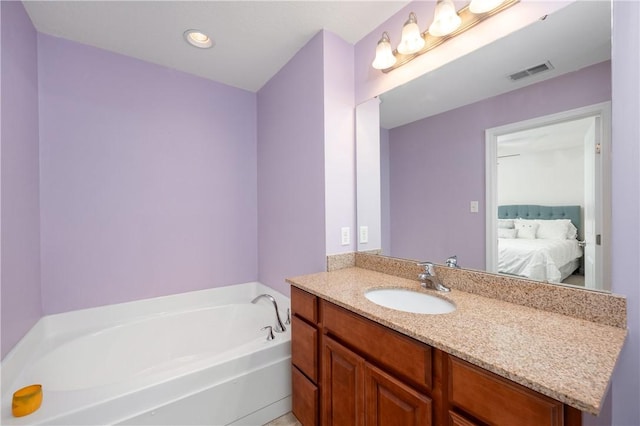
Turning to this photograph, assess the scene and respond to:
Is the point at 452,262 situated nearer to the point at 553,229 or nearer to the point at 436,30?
the point at 553,229

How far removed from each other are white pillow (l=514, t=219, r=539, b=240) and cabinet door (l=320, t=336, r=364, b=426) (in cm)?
88

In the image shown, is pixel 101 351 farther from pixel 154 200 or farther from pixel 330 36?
pixel 330 36

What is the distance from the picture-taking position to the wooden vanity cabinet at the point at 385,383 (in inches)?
25.2

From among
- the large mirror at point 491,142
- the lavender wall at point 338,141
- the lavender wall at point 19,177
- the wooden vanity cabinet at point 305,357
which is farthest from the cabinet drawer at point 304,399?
the lavender wall at point 19,177

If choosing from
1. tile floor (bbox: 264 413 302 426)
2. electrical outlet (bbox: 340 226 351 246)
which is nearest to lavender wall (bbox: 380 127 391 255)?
electrical outlet (bbox: 340 226 351 246)

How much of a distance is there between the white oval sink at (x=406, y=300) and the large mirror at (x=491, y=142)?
0.24m

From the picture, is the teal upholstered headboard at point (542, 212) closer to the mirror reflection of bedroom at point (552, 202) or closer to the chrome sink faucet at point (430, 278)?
the mirror reflection of bedroom at point (552, 202)

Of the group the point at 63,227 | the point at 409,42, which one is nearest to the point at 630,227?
the point at 409,42

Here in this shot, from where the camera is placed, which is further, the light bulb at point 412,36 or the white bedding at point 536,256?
the light bulb at point 412,36

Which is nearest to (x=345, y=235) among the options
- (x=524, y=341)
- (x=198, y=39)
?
(x=524, y=341)

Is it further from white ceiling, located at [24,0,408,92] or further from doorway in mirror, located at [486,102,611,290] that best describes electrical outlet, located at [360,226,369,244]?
white ceiling, located at [24,0,408,92]

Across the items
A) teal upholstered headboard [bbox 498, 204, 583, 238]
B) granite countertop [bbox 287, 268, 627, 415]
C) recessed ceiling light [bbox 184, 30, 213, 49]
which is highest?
recessed ceiling light [bbox 184, 30, 213, 49]

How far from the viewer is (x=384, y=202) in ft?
5.64

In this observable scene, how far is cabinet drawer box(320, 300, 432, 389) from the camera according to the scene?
0.83 m
